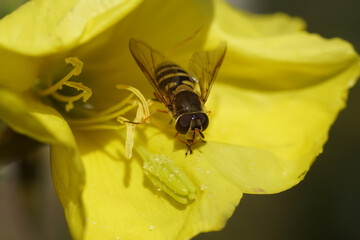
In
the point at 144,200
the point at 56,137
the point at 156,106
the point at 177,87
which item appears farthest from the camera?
the point at 156,106

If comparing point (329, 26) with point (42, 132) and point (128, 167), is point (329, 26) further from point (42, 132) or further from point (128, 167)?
point (42, 132)

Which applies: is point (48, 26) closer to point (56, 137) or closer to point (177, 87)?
point (56, 137)

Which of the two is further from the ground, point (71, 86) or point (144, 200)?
point (71, 86)

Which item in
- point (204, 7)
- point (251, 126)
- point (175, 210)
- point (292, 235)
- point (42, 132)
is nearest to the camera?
point (42, 132)

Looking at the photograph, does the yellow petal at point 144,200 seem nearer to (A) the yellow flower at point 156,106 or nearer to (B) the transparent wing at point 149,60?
(A) the yellow flower at point 156,106

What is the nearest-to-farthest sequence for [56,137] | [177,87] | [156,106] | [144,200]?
[56,137] → [144,200] → [177,87] → [156,106]

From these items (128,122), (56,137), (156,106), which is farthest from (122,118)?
(56,137)

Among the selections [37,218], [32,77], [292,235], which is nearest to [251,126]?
[32,77]

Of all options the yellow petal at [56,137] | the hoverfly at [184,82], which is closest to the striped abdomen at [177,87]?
the hoverfly at [184,82]
